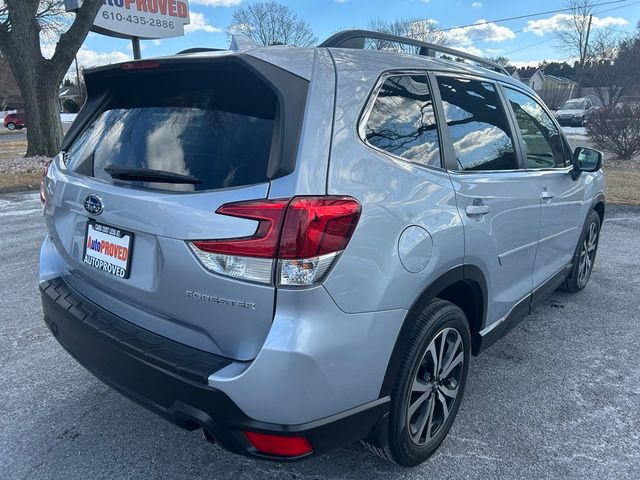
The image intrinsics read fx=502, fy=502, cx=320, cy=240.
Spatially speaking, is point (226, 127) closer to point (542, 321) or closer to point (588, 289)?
point (542, 321)

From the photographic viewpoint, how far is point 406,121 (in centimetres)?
224

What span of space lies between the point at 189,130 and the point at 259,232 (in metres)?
0.65

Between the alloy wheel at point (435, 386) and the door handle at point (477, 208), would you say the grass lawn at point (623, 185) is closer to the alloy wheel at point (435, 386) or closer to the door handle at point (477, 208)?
the door handle at point (477, 208)

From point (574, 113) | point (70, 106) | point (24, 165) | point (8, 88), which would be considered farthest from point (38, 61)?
point (8, 88)

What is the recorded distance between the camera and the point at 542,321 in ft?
13.4


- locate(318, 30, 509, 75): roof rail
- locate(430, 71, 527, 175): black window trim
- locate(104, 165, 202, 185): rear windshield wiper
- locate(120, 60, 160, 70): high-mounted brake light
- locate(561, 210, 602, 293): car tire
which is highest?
locate(318, 30, 509, 75): roof rail

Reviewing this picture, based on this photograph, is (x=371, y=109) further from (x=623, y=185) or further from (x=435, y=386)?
(x=623, y=185)

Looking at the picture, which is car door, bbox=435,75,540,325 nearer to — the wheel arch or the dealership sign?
the wheel arch

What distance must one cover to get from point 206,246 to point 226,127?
1.68 feet

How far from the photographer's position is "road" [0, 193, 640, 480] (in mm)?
2346

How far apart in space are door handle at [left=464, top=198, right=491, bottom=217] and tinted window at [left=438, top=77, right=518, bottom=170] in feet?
0.61

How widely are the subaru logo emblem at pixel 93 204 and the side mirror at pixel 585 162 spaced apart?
3227mm

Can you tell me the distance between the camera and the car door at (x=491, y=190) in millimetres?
2455

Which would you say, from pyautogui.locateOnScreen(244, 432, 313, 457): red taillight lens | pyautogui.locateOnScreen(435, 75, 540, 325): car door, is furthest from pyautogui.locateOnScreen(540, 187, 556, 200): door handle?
pyautogui.locateOnScreen(244, 432, 313, 457): red taillight lens
